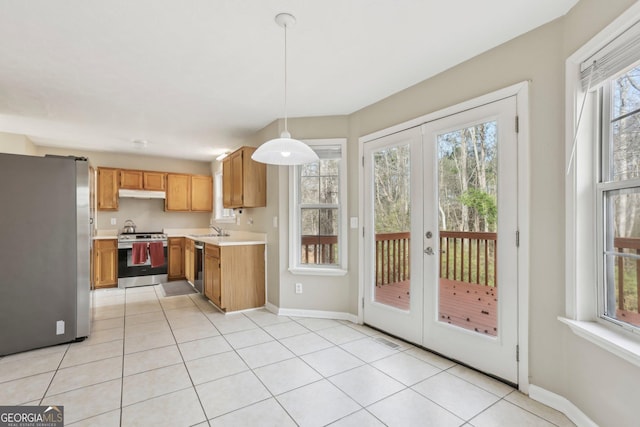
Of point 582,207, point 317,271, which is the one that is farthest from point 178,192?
point 582,207

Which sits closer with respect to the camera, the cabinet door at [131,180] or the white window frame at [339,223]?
the white window frame at [339,223]

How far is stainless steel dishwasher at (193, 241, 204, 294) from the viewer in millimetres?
4492

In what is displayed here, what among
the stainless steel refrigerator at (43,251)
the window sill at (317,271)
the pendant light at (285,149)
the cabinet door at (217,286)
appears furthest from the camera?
the cabinet door at (217,286)

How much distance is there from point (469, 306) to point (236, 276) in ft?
8.76

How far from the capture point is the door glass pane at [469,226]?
7.51 ft

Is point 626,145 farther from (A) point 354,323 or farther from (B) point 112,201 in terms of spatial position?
(B) point 112,201

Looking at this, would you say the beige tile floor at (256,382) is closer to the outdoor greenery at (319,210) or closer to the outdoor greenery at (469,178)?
the outdoor greenery at (319,210)

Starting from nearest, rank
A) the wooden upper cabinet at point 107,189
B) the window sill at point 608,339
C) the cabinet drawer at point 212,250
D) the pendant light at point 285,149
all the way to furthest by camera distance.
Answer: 1. the window sill at point 608,339
2. the pendant light at point 285,149
3. the cabinet drawer at point 212,250
4. the wooden upper cabinet at point 107,189

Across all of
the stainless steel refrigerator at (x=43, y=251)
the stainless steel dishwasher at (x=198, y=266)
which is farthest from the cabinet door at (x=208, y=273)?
the stainless steel refrigerator at (x=43, y=251)

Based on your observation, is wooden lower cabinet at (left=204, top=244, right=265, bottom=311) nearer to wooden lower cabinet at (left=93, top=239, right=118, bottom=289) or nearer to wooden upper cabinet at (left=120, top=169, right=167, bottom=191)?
wooden lower cabinet at (left=93, top=239, right=118, bottom=289)

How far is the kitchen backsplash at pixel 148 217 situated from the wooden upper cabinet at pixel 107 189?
0.29 meters

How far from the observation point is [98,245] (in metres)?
5.09

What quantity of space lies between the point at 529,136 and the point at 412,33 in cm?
106

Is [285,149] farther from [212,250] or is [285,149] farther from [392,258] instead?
[212,250]
